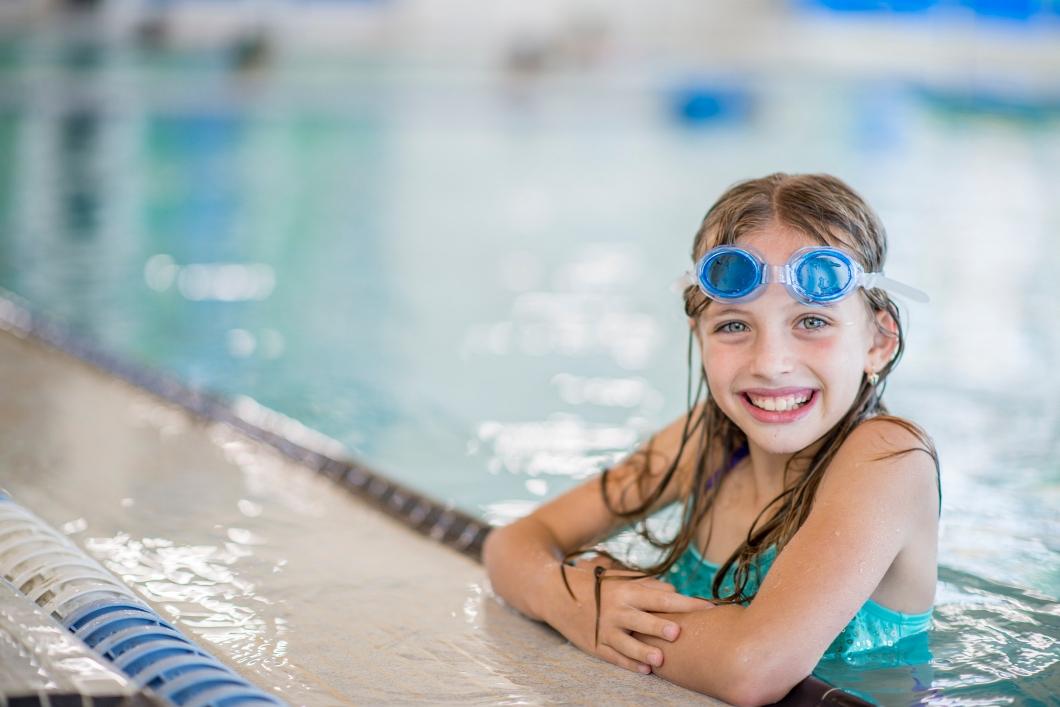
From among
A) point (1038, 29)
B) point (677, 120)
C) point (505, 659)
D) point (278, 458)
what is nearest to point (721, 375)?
point (505, 659)

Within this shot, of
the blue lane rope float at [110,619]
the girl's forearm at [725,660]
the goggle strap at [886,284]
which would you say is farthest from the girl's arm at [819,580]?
the blue lane rope float at [110,619]

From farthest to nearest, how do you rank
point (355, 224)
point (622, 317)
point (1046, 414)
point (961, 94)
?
point (961, 94)
point (355, 224)
point (622, 317)
point (1046, 414)

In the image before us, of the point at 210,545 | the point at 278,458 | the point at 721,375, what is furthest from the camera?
the point at 278,458

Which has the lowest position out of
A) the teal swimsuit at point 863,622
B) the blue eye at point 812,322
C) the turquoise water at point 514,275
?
the teal swimsuit at point 863,622

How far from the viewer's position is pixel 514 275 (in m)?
6.15

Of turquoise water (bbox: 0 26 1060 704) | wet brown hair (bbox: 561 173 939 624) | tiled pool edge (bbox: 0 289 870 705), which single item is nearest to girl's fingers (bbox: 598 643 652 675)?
wet brown hair (bbox: 561 173 939 624)

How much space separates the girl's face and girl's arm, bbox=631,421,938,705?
8cm

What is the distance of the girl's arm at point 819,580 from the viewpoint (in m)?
1.74

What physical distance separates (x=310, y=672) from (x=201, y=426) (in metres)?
1.53

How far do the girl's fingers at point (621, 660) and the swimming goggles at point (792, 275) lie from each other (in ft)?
1.87

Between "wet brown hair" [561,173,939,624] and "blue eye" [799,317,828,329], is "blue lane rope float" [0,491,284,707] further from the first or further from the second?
"blue eye" [799,317,828,329]

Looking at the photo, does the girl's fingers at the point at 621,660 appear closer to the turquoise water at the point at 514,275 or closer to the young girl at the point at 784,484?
the young girl at the point at 784,484

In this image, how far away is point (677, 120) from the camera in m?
13.3

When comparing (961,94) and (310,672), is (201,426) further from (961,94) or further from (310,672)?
(961,94)
